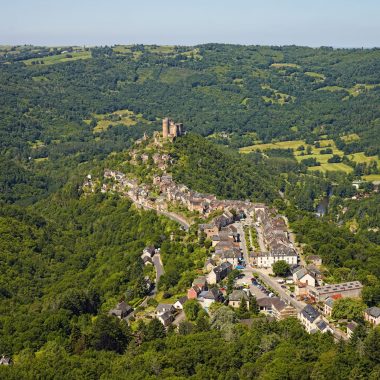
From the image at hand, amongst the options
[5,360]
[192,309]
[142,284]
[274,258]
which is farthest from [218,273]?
[5,360]

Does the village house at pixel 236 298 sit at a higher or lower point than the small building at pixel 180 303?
higher

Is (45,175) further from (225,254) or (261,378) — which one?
(261,378)

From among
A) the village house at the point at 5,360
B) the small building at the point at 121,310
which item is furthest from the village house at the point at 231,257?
the village house at the point at 5,360

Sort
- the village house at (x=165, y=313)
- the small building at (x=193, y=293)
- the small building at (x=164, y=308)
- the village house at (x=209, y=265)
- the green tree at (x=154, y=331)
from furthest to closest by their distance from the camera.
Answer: the village house at (x=209, y=265) < the small building at (x=193, y=293) < the small building at (x=164, y=308) < the village house at (x=165, y=313) < the green tree at (x=154, y=331)

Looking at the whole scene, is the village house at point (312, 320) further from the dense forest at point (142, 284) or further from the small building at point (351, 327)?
the small building at point (351, 327)

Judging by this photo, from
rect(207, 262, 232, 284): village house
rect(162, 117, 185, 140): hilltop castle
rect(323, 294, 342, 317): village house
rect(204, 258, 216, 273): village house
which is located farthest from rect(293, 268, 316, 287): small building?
rect(162, 117, 185, 140): hilltop castle

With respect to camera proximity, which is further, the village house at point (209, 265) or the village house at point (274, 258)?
the village house at point (274, 258)

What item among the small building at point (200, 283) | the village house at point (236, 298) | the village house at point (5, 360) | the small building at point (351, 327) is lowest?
the village house at point (5, 360)

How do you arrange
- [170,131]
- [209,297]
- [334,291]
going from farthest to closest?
1. [170,131]
2. [334,291]
3. [209,297]

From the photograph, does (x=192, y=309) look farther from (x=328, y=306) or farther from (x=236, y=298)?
(x=328, y=306)
